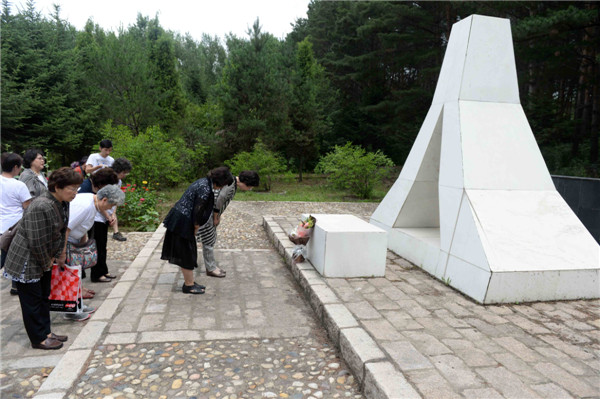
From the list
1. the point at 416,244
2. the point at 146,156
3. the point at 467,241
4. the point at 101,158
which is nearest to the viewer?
the point at 467,241

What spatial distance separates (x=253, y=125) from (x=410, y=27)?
9.63 m

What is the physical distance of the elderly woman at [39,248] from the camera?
3.02 metres

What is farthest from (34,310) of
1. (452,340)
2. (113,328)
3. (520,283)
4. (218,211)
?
(520,283)

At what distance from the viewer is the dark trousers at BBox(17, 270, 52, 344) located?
3131 millimetres

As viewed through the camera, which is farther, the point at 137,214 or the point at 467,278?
the point at 137,214

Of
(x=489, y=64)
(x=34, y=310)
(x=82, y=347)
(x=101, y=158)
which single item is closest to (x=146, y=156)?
(x=101, y=158)

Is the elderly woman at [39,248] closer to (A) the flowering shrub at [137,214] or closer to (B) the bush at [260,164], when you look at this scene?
(A) the flowering shrub at [137,214]

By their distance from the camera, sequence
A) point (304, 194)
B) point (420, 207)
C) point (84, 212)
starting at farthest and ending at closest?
point (304, 194) → point (420, 207) → point (84, 212)

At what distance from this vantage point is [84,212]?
3861mm

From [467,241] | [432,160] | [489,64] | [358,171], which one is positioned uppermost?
[489,64]

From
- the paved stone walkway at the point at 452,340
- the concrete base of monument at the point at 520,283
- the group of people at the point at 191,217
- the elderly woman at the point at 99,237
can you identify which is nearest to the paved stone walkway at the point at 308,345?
the paved stone walkway at the point at 452,340

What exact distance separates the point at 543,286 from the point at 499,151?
5.85 feet

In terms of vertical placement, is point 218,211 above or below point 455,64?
below

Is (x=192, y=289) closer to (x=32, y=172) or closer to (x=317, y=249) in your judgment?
(x=317, y=249)
